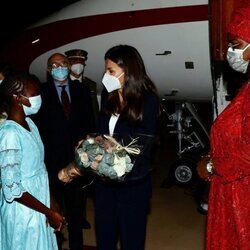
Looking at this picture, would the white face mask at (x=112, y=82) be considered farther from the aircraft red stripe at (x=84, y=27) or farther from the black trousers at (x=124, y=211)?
the aircraft red stripe at (x=84, y=27)

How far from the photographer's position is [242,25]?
2570 millimetres

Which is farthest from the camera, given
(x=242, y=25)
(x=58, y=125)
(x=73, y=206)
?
(x=73, y=206)

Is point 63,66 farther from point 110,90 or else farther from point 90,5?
point 90,5

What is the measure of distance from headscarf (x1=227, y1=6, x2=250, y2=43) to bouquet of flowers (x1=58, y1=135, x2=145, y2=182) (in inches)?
32.1

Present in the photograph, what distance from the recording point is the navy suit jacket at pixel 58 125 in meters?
4.07

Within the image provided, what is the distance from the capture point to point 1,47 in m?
6.65

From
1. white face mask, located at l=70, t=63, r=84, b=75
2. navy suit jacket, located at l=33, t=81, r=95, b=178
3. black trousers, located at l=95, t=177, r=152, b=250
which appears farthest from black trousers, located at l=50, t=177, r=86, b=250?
white face mask, located at l=70, t=63, r=84, b=75

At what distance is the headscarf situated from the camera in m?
2.56

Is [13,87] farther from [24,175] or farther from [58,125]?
[58,125]

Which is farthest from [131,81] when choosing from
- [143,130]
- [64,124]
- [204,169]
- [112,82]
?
[64,124]

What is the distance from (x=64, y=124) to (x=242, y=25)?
1.88m

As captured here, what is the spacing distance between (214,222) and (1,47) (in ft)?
14.9

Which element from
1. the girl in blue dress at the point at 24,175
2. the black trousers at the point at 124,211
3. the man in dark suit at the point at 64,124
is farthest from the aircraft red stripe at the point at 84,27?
the girl in blue dress at the point at 24,175

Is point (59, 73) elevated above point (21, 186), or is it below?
above
